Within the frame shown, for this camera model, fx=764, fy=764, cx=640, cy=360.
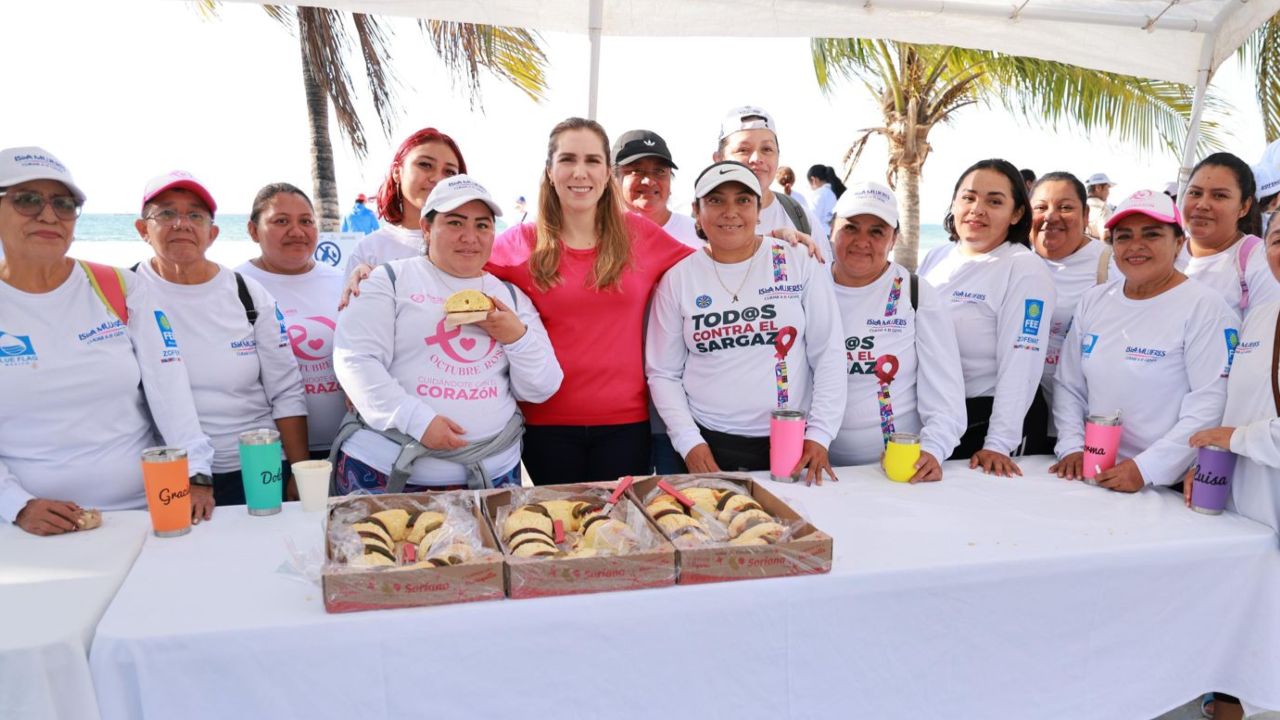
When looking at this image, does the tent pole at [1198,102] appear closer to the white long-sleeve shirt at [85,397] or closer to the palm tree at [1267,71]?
the white long-sleeve shirt at [85,397]

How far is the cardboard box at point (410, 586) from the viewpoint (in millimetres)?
1603

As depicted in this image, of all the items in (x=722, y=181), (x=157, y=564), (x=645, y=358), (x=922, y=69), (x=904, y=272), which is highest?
(x=922, y=69)

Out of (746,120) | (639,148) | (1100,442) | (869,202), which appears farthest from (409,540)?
(746,120)

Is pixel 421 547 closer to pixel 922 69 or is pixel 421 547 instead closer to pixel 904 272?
pixel 904 272

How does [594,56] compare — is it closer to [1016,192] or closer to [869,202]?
[869,202]

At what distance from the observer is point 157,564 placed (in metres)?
1.85

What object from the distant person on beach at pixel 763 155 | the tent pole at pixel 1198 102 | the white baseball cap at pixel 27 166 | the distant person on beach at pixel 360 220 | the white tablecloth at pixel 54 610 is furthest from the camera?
the distant person on beach at pixel 360 220

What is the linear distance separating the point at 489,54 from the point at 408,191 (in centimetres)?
524

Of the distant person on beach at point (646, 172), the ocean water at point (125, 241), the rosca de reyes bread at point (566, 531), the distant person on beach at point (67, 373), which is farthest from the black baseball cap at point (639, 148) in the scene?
the ocean water at point (125, 241)

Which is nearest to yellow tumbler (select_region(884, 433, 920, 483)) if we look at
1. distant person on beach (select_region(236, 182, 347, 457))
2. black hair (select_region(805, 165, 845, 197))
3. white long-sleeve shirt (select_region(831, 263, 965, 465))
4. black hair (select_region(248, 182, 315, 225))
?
white long-sleeve shirt (select_region(831, 263, 965, 465))

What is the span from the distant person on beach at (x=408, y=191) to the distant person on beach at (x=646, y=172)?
0.70 meters

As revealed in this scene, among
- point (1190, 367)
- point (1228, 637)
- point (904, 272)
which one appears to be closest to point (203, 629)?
point (904, 272)

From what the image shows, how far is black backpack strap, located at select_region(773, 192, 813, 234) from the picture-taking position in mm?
3809

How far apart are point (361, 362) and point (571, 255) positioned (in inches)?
34.4
